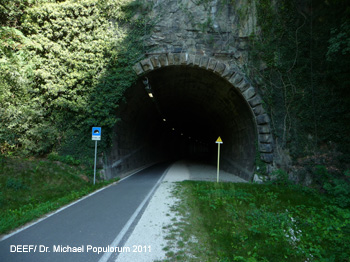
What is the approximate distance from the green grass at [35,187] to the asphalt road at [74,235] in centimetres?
72

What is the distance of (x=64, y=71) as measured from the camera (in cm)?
1164

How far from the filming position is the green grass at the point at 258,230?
12.1ft

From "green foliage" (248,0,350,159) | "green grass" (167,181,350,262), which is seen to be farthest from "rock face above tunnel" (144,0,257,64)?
"green grass" (167,181,350,262)

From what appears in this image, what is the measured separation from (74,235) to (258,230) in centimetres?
415

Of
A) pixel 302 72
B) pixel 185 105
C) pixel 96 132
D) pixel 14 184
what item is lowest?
pixel 14 184

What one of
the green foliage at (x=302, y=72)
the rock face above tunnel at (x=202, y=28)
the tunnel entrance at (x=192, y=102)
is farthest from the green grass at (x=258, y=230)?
the rock face above tunnel at (x=202, y=28)

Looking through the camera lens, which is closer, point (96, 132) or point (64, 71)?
point (96, 132)

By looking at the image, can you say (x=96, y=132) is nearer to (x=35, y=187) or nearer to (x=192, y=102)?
(x=35, y=187)

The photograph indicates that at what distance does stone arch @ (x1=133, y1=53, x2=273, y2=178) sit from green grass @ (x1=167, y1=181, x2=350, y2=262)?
443cm

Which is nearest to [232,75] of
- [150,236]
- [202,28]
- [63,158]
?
[202,28]

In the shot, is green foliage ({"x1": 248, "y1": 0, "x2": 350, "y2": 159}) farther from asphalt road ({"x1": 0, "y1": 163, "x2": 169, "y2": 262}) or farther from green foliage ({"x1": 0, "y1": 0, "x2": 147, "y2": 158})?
asphalt road ({"x1": 0, "y1": 163, "x2": 169, "y2": 262})

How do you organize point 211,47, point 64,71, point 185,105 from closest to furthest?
point 64,71, point 211,47, point 185,105

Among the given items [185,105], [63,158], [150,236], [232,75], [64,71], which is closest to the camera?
[150,236]

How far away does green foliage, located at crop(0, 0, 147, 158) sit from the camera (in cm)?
1111
